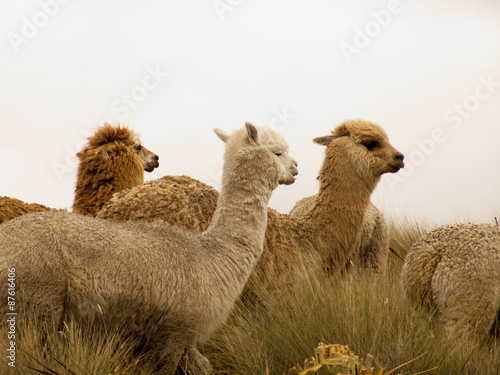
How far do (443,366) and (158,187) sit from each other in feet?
9.76

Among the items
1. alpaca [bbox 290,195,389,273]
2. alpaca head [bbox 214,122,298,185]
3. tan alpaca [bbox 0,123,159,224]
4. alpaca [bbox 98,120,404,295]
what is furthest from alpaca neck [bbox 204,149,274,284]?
alpaca [bbox 290,195,389,273]

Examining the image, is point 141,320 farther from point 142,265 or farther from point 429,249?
point 429,249

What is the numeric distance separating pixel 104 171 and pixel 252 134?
9.15ft

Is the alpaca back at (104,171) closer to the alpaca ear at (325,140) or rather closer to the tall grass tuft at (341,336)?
the alpaca ear at (325,140)

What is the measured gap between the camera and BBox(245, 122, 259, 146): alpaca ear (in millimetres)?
4977

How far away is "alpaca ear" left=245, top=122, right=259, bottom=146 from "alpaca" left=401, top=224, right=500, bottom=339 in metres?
1.94

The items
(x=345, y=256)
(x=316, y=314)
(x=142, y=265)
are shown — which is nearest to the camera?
(x=142, y=265)

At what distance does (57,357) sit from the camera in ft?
13.0

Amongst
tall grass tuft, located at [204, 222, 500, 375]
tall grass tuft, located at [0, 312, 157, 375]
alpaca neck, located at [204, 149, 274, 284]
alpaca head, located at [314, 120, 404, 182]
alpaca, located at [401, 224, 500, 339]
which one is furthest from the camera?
alpaca head, located at [314, 120, 404, 182]

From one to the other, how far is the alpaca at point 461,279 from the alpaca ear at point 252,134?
1.94m

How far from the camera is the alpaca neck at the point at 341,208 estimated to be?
628 centimetres

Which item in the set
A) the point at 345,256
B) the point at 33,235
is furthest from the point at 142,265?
the point at 345,256

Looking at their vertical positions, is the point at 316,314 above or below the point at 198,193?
below

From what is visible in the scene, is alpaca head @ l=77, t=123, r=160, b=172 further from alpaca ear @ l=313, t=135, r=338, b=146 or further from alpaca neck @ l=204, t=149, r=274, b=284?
alpaca neck @ l=204, t=149, r=274, b=284
